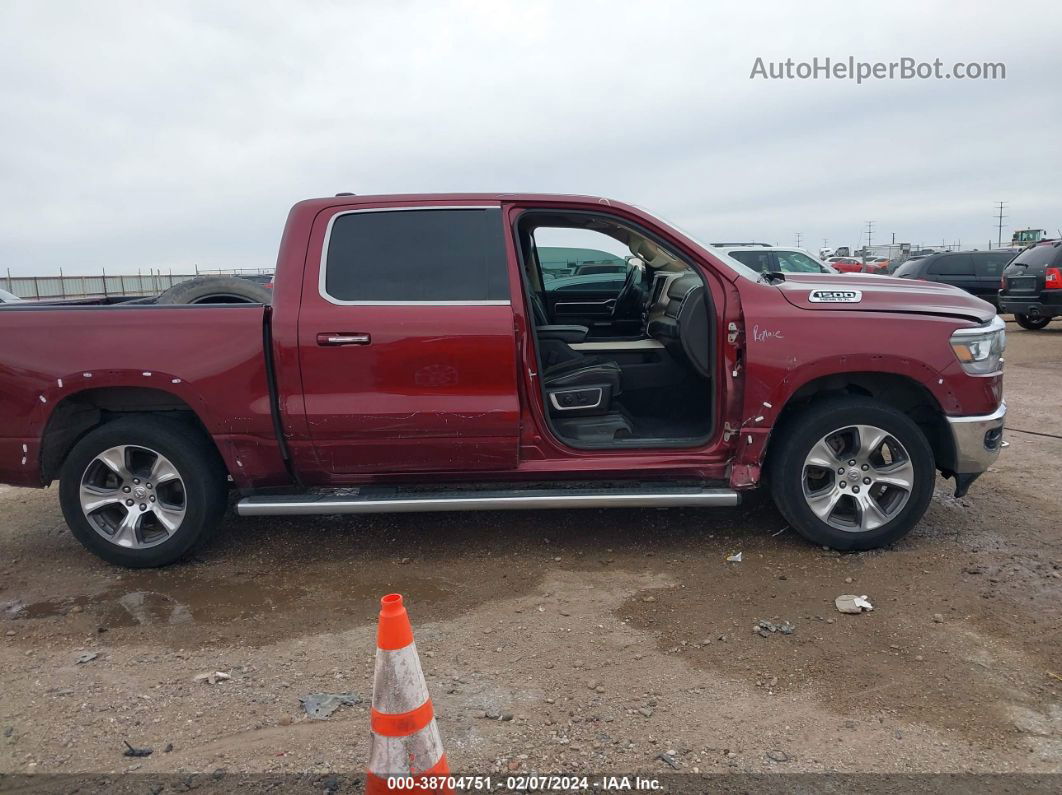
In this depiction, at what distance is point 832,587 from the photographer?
371cm

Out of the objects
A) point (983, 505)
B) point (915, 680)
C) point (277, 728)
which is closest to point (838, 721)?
point (915, 680)

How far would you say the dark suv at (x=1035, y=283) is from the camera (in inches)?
531

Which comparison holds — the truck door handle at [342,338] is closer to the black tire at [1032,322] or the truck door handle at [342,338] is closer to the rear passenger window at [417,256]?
the rear passenger window at [417,256]

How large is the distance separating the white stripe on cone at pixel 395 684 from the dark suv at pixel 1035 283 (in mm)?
15099

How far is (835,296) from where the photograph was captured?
4004mm

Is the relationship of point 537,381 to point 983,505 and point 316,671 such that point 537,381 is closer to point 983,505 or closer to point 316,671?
point 316,671

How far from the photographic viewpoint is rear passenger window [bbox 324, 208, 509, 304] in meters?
3.96

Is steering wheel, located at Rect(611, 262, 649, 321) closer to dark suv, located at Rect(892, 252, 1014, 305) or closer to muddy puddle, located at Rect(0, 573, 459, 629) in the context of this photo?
muddy puddle, located at Rect(0, 573, 459, 629)

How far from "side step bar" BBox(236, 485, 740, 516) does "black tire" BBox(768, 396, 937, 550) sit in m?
0.30

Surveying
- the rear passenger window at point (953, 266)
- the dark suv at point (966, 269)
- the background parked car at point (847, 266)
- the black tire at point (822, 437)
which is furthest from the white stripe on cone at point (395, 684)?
the background parked car at point (847, 266)

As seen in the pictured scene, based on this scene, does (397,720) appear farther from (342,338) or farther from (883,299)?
(883,299)

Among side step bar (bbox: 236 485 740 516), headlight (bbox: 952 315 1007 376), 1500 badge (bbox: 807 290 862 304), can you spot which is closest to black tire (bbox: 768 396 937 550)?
side step bar (bbox: 236 485 740 516)

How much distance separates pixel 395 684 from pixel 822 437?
9.06 feet

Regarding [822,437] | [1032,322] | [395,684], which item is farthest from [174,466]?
[1032,322]
